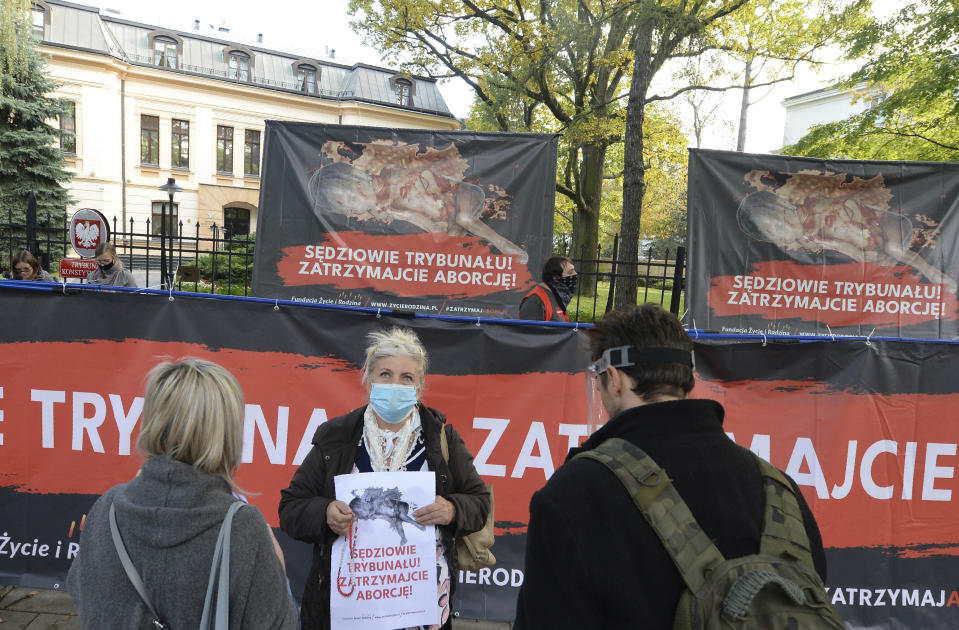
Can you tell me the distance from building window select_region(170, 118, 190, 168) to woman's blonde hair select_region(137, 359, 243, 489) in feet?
126

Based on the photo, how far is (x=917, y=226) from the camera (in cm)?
523

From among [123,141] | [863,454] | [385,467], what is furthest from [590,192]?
[123,141]

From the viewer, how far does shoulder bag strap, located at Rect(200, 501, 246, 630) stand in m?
1.48

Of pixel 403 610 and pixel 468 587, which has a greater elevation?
pixel 403 610

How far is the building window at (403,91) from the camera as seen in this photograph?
133 ft

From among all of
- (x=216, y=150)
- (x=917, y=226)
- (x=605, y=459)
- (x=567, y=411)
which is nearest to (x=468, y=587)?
(x=567, y=411)

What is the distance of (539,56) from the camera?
13781mm

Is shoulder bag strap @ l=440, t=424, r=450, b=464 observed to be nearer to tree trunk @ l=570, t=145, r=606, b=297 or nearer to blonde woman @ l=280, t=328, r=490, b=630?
→ blonde woman @ l=280, t=328, r=490, b=630

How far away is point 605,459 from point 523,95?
1551cm

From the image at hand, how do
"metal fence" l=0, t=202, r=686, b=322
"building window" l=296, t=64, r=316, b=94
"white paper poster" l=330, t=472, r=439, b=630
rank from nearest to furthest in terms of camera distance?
"white paper poster" l=330, t=472, r=439, b=630 → "metal fence" l=0, t=202, r=686, b=322 → "building window" l=296, t=64, r=316, b=94

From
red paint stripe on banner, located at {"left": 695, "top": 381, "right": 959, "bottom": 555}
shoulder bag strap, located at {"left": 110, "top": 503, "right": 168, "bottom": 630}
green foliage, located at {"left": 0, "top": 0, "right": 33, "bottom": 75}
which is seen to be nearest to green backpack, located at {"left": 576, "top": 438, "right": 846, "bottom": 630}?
shoulder bag strap, located at {"left": 110, "top": 503, "right": 168, "bottom": 630}

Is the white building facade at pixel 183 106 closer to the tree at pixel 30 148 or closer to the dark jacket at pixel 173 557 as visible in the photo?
the tree at pixel 30 148

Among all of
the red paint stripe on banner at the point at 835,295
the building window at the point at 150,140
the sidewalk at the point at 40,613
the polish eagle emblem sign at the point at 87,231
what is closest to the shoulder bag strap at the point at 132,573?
the sidewalk at the point at 40,613

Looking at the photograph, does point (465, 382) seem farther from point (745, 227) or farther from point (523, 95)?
point (523, 95)
